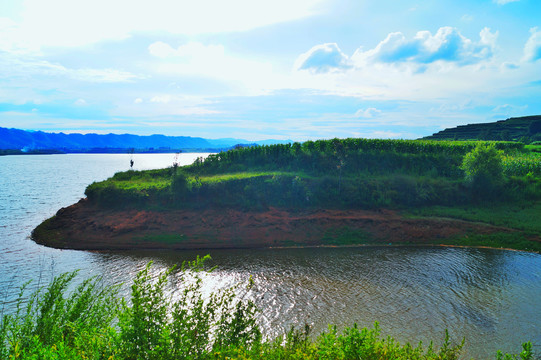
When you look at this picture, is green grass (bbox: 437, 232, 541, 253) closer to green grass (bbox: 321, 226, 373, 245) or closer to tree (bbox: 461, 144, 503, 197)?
green grass (bbox: 321, 226, 373, 245)

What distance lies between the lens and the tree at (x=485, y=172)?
33688 millimetres

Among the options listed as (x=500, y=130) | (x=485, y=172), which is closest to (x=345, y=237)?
(x=485, y=172)

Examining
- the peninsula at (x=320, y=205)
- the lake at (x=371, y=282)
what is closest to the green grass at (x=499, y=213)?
the peninsula at (x=320, y=205)

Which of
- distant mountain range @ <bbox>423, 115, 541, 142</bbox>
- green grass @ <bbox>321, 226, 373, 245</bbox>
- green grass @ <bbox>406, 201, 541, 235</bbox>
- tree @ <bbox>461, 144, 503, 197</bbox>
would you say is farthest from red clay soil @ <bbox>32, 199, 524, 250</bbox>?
distant mountain range @ <bbox>423, 115, 541, 142</bbox>

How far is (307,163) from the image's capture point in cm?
4200

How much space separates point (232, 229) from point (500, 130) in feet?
321

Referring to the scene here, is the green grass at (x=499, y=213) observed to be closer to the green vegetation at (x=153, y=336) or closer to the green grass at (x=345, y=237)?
the green grass at (x=345, y=237)

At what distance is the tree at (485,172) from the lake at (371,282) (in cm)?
1155

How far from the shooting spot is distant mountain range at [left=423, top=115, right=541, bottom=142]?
79.2m

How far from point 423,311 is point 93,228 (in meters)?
28.7

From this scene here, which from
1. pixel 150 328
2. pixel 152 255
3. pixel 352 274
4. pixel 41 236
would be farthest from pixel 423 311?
pixel 41 236

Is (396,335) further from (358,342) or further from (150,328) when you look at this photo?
(150,328)

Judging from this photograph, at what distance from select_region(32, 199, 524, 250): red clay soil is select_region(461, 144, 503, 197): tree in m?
7.69

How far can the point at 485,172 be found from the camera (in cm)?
3369
